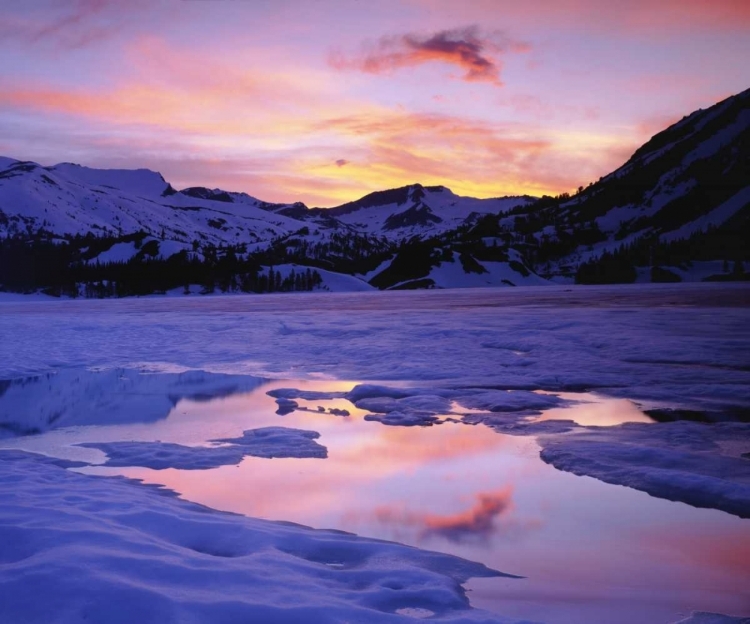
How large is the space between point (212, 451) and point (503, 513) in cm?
466

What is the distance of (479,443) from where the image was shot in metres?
9.88

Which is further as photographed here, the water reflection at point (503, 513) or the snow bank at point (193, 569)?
the water reflection at point (503, 513)

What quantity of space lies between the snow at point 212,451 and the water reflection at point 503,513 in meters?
0.26

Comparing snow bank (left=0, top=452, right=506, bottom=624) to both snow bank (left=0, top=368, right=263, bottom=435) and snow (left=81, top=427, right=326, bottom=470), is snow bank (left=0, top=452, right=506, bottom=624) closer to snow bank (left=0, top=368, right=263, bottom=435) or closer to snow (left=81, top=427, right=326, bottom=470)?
snow (left=81, top=427, right=326, bottom=470)

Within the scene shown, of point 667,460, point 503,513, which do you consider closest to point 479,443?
point 667,460

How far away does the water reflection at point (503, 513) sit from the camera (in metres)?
4.97

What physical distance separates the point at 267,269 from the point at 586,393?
181030 mm

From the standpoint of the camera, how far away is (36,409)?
13570mm

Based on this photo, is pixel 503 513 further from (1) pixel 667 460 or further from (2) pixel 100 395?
(2) pixel 100 395

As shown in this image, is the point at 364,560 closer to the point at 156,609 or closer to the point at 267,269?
the point at 156,609

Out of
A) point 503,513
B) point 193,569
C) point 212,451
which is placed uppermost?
point 193,569

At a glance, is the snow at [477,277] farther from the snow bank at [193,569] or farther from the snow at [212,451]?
the snow bank at [193,569]

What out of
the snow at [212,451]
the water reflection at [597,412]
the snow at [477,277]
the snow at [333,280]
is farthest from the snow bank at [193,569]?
the snow at [477,277]

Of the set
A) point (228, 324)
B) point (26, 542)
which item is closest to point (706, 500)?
point (26, 542)
